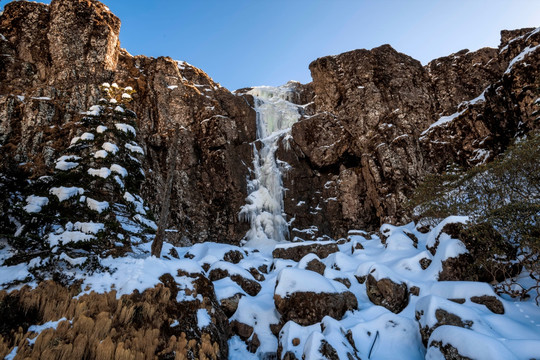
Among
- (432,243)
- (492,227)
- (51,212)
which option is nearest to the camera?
(51,212)

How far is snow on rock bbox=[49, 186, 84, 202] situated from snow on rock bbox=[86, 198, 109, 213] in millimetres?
433

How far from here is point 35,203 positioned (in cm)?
795

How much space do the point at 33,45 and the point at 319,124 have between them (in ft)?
107

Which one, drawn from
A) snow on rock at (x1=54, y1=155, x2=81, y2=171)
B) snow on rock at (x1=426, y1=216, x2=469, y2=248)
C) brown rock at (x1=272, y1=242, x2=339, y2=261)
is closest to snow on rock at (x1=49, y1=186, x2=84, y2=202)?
snow on rock at (x1=54, y1=155, x2=81, y2=171)

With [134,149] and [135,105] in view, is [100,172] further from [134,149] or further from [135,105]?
[135,105]

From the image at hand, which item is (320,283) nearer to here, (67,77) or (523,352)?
(523,352)

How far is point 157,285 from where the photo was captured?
7.46m

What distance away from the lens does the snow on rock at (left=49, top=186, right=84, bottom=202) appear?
8.47 metres

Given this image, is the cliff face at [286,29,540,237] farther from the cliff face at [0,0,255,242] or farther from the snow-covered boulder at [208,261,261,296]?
the snow-covered boulder at [208,261,261,296]

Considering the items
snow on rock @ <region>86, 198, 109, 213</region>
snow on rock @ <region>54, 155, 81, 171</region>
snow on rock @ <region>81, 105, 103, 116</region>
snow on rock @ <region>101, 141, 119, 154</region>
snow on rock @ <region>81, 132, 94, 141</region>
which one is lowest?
snow on rock @ <region>86, 198, 109, 213</region>

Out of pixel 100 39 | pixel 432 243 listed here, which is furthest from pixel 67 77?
pixel 432 243

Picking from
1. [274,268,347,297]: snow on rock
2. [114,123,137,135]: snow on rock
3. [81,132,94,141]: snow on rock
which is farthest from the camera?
[114,123,137,135]: snow on rock

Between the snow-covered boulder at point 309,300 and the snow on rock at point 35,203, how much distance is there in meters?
7.74

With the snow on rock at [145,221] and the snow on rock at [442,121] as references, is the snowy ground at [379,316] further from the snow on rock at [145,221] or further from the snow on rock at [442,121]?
the snow on rock at [442,121]
